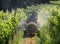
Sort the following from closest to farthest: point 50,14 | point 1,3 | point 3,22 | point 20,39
→ 1. point 3,22
2. point 20,39
3. point 50,14
4. point 1,3

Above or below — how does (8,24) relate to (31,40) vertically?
above

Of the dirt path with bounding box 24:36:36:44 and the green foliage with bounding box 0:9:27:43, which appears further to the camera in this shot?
the dirt path with bounding box 24:36:36:44

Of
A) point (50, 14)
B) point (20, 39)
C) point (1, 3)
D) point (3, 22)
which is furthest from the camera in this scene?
point (1, 3)

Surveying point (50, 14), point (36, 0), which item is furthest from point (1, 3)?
point (50, 14)

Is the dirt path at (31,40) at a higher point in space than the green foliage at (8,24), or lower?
lower

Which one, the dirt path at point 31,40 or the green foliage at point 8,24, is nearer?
the green foliage at point 8,24

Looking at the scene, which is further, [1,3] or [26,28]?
[1,3]

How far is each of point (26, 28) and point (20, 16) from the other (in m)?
0.42

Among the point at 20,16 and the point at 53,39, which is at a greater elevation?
the point at 20,16

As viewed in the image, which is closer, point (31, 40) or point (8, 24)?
point (8, 24)

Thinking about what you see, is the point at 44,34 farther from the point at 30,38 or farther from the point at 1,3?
the point at 1,3

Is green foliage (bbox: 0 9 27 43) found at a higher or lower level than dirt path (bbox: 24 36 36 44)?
higher

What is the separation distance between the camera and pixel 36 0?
23141 mm

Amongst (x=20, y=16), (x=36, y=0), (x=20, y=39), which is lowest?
(x=36, y=0)
